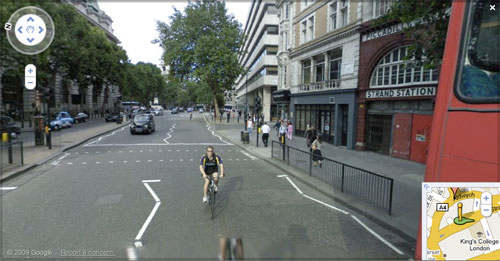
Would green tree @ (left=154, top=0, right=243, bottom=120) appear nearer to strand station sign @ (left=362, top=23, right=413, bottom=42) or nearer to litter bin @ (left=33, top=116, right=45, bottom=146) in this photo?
litter bin @ (left=33, top=116, right=45, bottom=146)

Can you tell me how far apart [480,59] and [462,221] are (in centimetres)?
154

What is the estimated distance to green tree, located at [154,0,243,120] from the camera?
3441 centimetres

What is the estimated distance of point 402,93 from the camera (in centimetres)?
1254

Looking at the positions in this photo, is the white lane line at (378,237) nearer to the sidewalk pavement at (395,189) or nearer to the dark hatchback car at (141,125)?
the sidewalk pavement at (395,189)

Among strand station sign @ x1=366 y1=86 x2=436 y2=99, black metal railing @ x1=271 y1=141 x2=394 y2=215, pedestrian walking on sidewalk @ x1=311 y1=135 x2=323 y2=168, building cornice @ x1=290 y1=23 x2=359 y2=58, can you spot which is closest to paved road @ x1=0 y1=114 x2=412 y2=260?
black metal railing @ x1=271 y1=141 x2=394 y2=215

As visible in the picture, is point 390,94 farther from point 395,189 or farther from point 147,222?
point 147,222

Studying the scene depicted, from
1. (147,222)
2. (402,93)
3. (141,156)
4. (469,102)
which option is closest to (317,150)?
(402,93)

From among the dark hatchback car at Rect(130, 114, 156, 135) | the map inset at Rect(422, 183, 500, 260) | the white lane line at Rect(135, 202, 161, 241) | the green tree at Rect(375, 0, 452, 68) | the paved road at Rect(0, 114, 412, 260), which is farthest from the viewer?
the dark hatchback car at Rect(130, 114, 156, 135)

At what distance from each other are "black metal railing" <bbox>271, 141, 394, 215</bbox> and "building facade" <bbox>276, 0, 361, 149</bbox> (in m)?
7.41

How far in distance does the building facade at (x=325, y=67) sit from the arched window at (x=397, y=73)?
1393 millimetres

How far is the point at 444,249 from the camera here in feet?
7.45

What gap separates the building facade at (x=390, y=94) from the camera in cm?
1180

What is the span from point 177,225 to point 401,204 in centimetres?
551

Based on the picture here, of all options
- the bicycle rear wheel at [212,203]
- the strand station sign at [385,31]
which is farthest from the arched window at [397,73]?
the bicycle rear wheel at [212,203]
